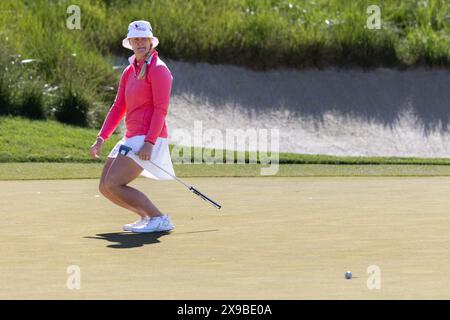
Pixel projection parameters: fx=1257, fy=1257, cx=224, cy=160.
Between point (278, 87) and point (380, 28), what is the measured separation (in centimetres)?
369

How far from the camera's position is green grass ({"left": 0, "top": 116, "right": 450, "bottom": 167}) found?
989 inches

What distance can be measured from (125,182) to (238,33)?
71.8 feet

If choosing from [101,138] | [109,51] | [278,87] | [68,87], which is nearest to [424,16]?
[278,87]

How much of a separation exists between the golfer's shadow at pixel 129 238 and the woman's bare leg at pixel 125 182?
0.29 m

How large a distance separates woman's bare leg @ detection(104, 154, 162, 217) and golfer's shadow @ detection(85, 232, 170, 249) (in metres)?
0.29

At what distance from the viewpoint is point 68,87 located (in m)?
30.3

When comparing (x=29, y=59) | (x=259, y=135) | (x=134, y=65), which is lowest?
(x=259, y=135)

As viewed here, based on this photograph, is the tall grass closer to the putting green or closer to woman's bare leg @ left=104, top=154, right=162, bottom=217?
the putting green

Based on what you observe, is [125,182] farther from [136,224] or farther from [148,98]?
[148,98]

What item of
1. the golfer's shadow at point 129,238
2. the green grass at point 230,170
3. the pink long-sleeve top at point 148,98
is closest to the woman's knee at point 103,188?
the golfer's shadow at point 129,238

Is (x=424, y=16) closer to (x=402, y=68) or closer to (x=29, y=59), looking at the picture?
(x=402, y=68)

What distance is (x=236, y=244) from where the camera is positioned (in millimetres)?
12125

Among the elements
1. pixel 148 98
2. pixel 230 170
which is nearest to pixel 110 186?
pixel 148 98

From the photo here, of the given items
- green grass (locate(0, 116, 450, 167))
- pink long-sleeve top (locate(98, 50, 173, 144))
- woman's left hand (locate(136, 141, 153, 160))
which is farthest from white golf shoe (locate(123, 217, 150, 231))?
green grass (locate(0, 116, 450, 167))
